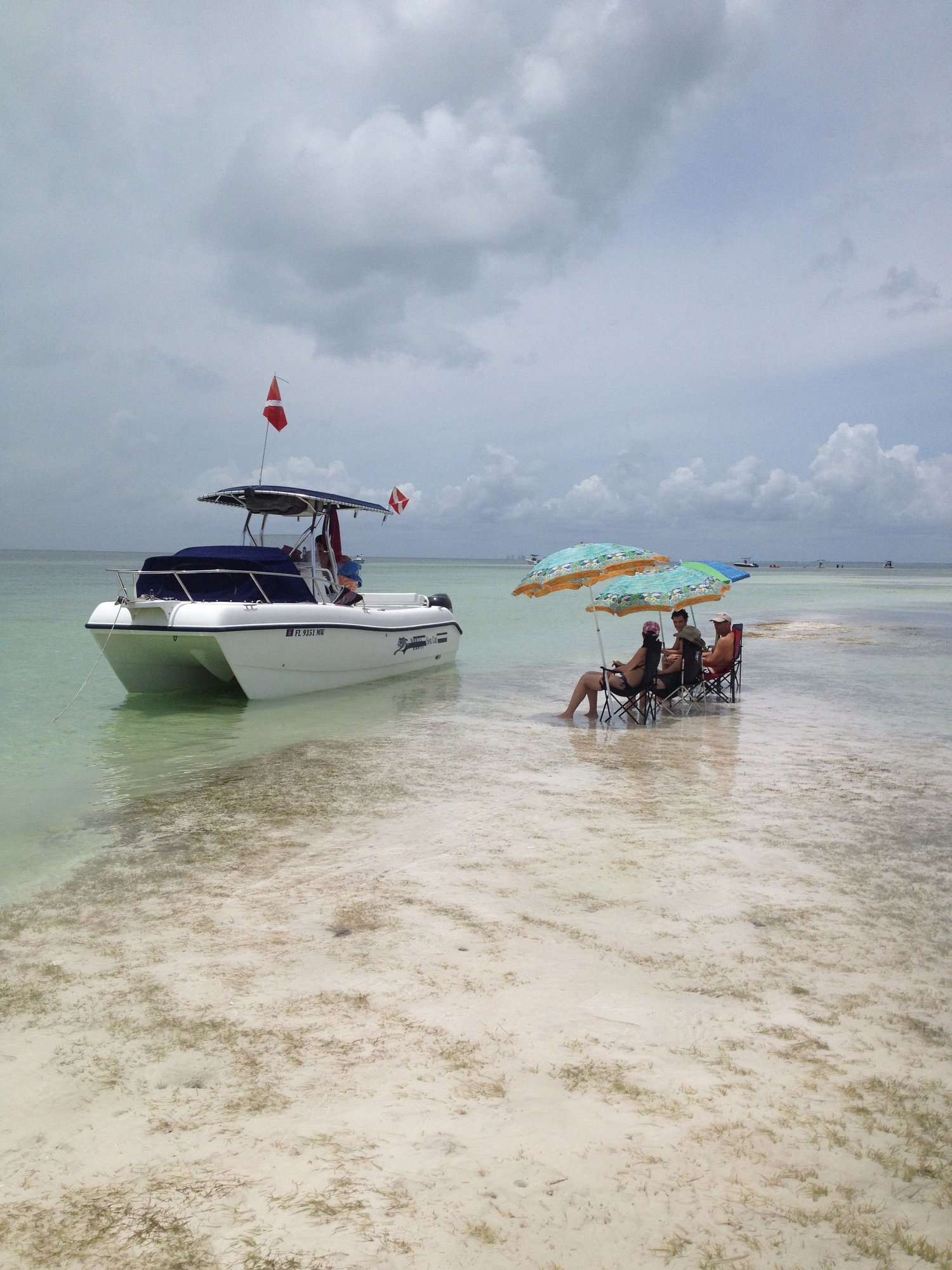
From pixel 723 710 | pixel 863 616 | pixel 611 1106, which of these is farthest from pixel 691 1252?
pixel 863 616

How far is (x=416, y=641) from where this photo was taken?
1398 centimetres

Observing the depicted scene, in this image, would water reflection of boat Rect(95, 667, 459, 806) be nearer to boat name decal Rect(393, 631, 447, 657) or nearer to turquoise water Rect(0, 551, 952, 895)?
turquoise water Rect(0, 551, 952, 895)

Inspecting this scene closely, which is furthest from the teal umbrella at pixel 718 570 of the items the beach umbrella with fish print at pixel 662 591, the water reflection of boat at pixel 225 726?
the water reflection of boat at pixel 225 726

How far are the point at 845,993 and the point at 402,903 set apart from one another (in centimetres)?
213

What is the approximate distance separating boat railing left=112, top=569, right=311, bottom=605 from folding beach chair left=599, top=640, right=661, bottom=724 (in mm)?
4394

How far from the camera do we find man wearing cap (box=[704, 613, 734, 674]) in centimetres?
1108

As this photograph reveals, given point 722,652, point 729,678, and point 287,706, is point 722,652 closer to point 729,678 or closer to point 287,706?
point 729,678

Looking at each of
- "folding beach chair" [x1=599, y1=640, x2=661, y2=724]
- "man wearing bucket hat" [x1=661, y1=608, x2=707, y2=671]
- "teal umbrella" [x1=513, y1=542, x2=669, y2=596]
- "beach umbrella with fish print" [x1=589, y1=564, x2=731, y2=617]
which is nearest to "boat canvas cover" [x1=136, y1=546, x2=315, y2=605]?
"teal umbrella" [x1=513, y1=542, x2=669, y2=596]

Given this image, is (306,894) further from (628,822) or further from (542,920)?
(628,822)

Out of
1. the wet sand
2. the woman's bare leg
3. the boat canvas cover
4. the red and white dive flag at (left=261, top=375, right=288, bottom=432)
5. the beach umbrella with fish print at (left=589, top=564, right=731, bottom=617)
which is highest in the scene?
the red and white dive flag at (left=261, top=375, right=288, bottom=432)

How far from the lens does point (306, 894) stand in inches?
178

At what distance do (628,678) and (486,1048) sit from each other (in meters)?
7.23

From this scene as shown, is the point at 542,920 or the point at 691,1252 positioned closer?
the point at 691,1252

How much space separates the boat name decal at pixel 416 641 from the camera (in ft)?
43.9
